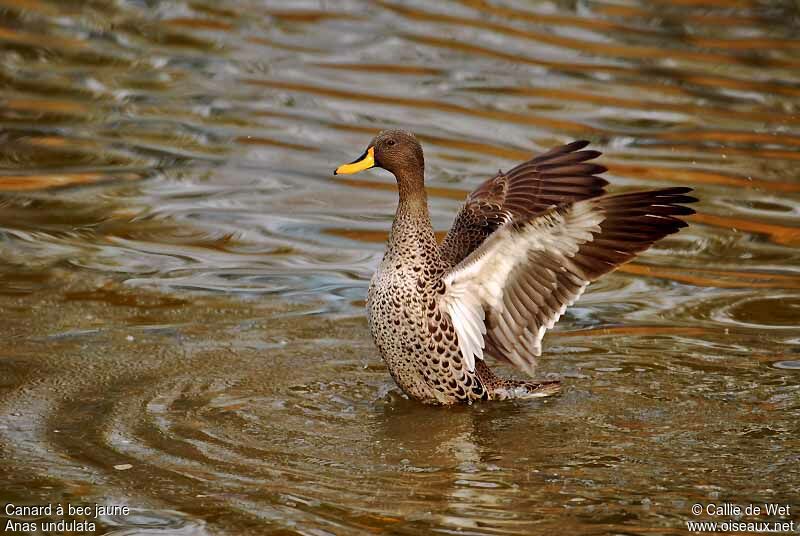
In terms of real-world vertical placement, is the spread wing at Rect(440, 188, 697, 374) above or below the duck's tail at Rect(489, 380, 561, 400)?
above

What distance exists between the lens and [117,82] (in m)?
12.5

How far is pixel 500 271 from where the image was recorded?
661 cm

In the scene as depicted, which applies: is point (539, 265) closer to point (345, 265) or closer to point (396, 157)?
point (396, 157)

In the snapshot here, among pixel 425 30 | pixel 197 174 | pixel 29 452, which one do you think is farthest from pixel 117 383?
pixel 425 30

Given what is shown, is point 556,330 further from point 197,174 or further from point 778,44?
point 778,44

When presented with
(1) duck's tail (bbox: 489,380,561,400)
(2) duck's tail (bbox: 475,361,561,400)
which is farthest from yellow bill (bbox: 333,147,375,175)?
(1) duck's tail (bbox: 489,380,561,400)

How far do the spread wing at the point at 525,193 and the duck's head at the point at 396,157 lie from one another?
0.44 m

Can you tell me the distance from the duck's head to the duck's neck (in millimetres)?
35

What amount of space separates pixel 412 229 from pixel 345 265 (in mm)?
2222

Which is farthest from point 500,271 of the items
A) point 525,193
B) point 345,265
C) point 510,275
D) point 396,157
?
point 345,265

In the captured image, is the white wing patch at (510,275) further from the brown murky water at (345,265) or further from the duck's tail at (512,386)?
the brown murky water at (345,265)

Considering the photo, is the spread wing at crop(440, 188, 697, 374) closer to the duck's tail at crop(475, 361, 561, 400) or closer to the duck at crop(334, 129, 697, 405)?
the duck at crop(334, 129, 697, 405)

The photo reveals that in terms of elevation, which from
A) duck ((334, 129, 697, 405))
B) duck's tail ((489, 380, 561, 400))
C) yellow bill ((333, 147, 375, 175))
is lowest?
duck's tail ((489, 380, 561, 400))

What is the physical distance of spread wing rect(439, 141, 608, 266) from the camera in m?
6.63
